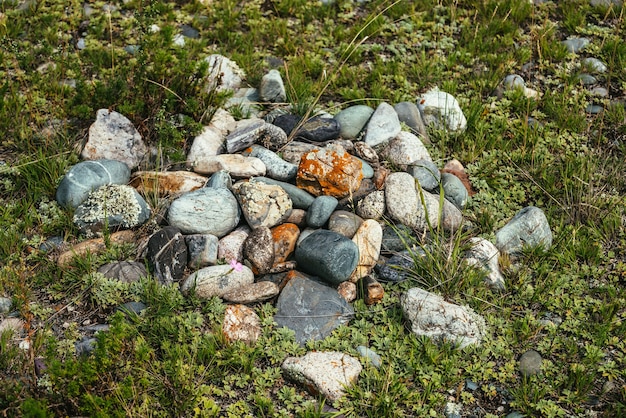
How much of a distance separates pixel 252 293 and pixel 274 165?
137 cm

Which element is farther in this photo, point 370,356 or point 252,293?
point 252,293

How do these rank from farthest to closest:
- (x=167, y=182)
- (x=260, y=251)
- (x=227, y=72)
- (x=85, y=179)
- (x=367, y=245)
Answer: (x=227, y=72) < (x=167, y=182) < (x=85, y=179) < (x=367, y=245) < (x=260, y=251)

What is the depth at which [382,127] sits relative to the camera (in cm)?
617

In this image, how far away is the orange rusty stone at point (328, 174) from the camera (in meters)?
5.52

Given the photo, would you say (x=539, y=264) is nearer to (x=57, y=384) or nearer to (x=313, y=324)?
(x=313, y=324)

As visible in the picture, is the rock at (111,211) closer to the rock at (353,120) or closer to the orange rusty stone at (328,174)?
the orange rusty stone at (328,174)

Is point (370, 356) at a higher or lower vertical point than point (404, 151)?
lower

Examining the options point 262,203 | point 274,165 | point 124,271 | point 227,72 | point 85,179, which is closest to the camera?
point 124,271

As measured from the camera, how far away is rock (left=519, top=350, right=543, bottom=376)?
14.8ft

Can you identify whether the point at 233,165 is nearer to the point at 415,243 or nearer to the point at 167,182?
the point at 167,182

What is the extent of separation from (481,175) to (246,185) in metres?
2.22

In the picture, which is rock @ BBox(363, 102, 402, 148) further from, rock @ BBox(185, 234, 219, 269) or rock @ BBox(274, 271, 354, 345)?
rock @ BBox(185, 234, 219, 269)

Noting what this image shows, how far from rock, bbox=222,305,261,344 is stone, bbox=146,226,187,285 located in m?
0.56

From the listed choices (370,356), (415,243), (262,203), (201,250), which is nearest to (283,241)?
(262,203)
